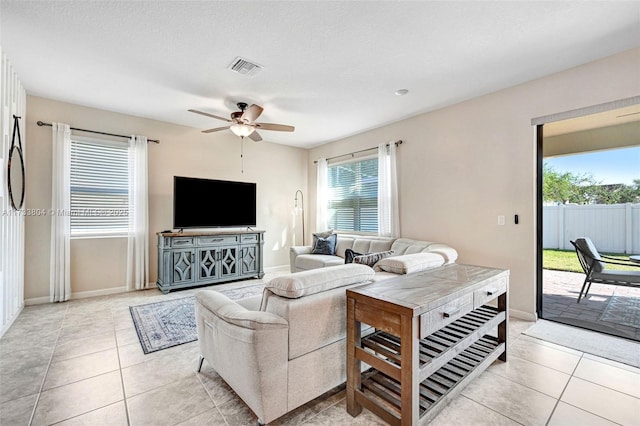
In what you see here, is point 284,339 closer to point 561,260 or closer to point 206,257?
point 206,257

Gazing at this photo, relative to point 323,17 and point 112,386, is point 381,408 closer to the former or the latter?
point 112,386

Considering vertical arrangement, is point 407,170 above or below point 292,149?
below

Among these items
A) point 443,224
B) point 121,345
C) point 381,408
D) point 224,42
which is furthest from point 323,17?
point 121,345

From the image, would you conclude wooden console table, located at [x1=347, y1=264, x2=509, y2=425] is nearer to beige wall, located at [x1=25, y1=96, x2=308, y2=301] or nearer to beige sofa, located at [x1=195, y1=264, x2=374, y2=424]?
beige sofa, located at [x1=195, y1=264, x2=374, y2=424]

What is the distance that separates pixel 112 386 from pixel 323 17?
316 cm

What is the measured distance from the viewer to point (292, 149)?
250 inches

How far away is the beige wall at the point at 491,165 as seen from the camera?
2895 mm

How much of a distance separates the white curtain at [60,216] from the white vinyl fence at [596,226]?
20.1 feet

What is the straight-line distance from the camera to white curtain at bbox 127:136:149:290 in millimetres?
4395

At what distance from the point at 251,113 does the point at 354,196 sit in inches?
107

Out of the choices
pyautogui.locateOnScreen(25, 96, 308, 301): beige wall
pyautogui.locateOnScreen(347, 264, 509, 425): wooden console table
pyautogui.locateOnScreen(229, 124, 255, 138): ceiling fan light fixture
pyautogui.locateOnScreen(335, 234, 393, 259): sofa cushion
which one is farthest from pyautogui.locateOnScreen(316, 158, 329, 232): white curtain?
pyautogui.locateOnScreen(347, 264, 509, 425): wooden console table

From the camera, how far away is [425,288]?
1.76 metres

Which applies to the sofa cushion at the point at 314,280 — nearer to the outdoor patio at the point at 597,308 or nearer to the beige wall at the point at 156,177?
the outdoor patio at the point at 597,308

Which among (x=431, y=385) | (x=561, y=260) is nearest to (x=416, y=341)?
(x=431, y=385)
